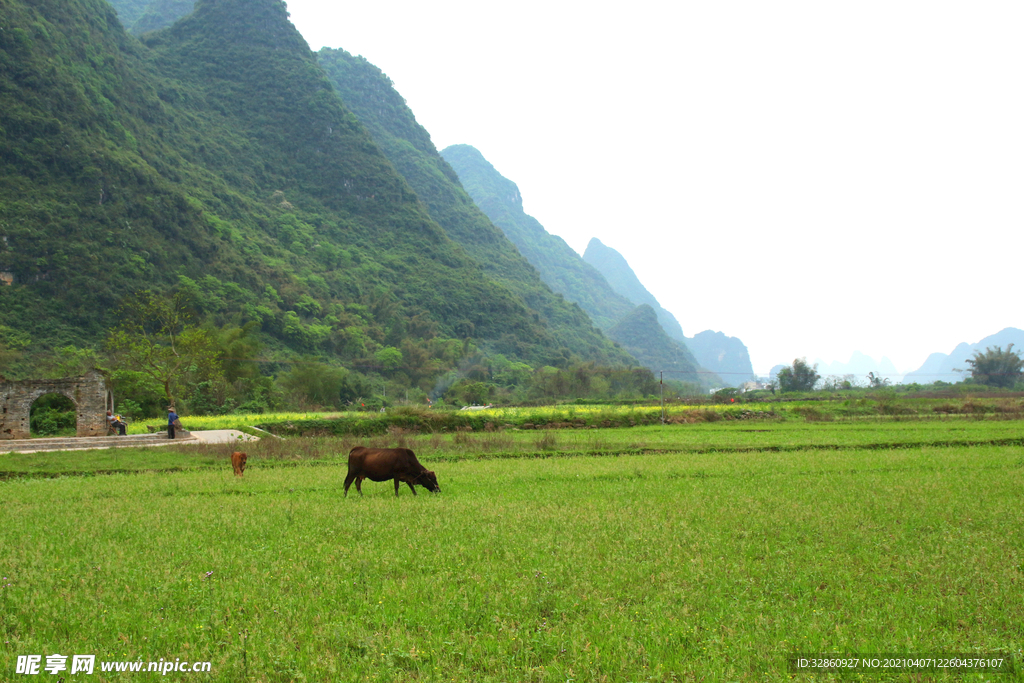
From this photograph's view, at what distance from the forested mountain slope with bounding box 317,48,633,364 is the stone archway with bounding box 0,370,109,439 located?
4085 inches

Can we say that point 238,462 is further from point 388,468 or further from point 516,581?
point 516,581

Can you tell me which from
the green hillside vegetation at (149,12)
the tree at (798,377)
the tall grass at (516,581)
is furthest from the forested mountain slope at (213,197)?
the tall grass at (516,581)

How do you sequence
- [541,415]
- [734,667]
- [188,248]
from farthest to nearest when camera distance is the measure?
[188,248], [541,415], [734,667]

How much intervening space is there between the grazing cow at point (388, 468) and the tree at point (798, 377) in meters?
81.8

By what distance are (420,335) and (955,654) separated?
91.2 m

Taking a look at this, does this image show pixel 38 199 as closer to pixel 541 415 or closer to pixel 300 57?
pixel 541 415

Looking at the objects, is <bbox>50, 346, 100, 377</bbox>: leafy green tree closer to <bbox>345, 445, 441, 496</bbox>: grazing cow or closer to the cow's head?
<bbox>345, 445, 441, 496</bbox>: grazing cow

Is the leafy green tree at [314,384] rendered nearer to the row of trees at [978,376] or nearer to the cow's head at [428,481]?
the cow's head at [428,481]

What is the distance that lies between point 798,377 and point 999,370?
2926cm

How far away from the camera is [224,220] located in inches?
3794

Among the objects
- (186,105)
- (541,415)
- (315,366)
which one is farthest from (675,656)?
(186,105)

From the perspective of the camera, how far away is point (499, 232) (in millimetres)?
174875

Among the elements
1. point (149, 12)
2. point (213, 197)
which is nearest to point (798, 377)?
point (213, 197)

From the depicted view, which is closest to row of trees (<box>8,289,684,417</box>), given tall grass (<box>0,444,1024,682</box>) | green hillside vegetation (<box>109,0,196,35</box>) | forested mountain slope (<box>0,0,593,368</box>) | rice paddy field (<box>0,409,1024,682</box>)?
forested mountain slope (<box>0,0,593,368</box>)
